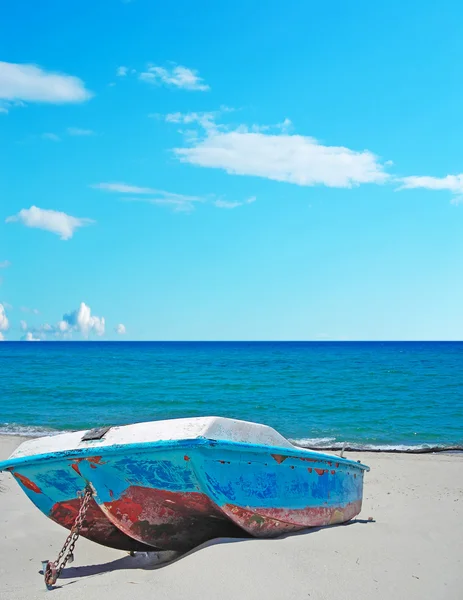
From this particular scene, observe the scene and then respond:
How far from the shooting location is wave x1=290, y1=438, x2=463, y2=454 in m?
12.9

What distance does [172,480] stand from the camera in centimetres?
422

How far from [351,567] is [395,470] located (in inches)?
260

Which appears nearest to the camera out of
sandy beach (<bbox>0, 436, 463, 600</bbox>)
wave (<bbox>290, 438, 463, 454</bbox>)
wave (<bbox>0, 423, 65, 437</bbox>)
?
sandy beach (<bbox>0, 436, 463, 600</bbox>)

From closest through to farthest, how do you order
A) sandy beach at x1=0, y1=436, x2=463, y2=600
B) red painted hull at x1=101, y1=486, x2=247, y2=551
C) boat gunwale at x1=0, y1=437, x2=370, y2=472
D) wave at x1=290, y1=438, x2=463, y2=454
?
sandy beach at x1=0, y1=436, x2=463, y2=600, boat gunwale at x1=0, y1=437, x2=370, y2=472, red painted hull at x1=101, y1=486, x2=247, y2=551, wave at x1=290, y1=438, x2=463, y2=454

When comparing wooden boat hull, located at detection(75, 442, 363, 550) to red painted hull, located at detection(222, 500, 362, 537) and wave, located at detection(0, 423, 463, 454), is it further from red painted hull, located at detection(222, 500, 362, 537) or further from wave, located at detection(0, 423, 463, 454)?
wave, located at detection(0, 423, 463, 454)

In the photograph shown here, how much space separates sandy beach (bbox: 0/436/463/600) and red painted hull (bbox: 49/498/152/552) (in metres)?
0.13

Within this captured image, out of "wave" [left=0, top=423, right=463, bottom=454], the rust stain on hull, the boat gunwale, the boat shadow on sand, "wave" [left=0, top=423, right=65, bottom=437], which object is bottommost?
"wave" [left=0, top=423, right=65, bottom=437]

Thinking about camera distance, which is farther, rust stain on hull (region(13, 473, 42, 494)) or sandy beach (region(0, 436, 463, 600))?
rust stain on hull (region(13, 473, 42, 494))

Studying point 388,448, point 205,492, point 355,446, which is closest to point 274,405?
point 355,446

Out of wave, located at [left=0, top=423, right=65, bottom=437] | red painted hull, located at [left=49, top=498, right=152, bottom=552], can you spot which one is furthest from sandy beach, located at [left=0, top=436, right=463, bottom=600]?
wave, located at [left=0, top=423, right=65, bottom=437]

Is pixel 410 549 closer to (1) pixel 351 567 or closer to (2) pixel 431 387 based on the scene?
(1) pixel 351 567

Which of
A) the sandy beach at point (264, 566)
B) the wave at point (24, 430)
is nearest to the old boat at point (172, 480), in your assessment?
the sandy beach at point (264, 566)

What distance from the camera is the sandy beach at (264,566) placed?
3783mm

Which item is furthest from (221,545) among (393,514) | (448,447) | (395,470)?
(448,447)
